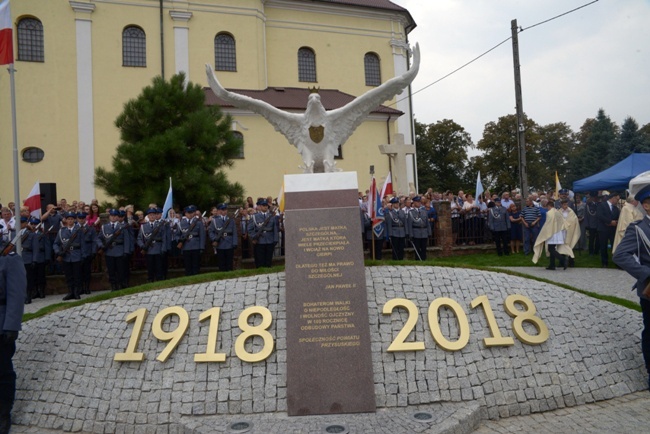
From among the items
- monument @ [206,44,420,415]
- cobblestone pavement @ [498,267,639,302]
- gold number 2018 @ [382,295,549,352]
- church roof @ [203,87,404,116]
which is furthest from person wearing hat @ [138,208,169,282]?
church roof @ [203,87,404,116]

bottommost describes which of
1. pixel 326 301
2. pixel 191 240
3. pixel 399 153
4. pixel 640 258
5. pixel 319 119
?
pixel 326 301

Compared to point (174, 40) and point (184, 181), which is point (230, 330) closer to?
point (184, 181)

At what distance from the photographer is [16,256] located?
5.91 meters

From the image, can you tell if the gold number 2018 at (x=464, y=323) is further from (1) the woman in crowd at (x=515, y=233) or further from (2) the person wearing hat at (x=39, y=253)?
(1) the woman in crowd at (x=515, y=233)

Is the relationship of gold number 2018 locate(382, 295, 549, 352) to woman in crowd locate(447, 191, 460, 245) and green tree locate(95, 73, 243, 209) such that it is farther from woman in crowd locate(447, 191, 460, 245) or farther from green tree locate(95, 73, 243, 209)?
green tree locate(95, 73, 243, 209)

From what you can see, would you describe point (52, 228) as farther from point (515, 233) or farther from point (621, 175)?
point (621, 175)

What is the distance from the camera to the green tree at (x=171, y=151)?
564 inches

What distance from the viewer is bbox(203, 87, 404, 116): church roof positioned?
25312 millimetres

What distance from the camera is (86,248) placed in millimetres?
11617

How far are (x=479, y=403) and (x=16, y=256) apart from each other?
5.43 m

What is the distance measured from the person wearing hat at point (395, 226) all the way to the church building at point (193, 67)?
669 cm

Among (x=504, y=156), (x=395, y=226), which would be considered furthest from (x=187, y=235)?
(x=504, y=156)

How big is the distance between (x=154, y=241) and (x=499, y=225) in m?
9.55

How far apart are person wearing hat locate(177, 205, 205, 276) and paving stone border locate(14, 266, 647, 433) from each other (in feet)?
14.5
